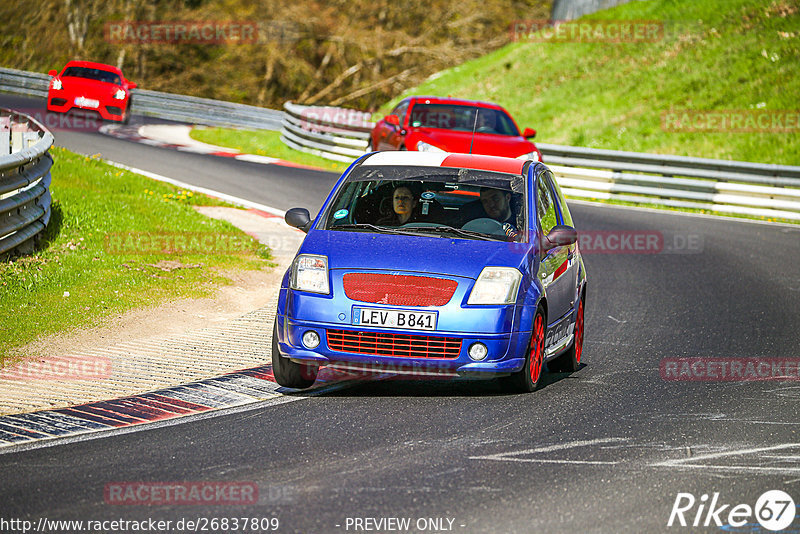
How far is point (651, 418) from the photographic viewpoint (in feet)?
25.0

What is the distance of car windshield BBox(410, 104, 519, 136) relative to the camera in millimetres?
19547

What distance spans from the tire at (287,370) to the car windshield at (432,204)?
41.0 inches

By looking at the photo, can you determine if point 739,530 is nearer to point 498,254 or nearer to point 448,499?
point 448,499

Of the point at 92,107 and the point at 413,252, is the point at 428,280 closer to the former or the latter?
the point at 413,252

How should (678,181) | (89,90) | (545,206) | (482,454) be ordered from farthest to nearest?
(89,90) → (678,181) → (545,206) → (482,454)

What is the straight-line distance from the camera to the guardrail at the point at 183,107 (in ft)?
120

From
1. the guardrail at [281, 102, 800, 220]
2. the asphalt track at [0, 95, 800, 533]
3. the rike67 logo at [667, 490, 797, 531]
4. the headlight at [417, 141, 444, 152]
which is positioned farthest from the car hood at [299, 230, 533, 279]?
the guardrail at [281, 102, 800, 220]

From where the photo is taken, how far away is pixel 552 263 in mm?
8727

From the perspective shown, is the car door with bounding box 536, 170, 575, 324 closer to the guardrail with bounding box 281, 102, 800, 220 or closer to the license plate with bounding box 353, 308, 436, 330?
the license plate with bounding box 353, 308, 436, 330

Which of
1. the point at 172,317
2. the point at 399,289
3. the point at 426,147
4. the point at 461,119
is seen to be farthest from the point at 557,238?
the point at 461,119

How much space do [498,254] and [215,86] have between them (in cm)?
4665

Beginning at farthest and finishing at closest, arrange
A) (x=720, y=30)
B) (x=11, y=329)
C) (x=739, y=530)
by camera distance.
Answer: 1. (x=720, y=30)
2. (x=11, y=329)
3. (x=739, y=530)

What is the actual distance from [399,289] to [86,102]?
24736 millimetres

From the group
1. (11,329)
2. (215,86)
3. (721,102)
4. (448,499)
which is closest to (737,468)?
(448,499)
